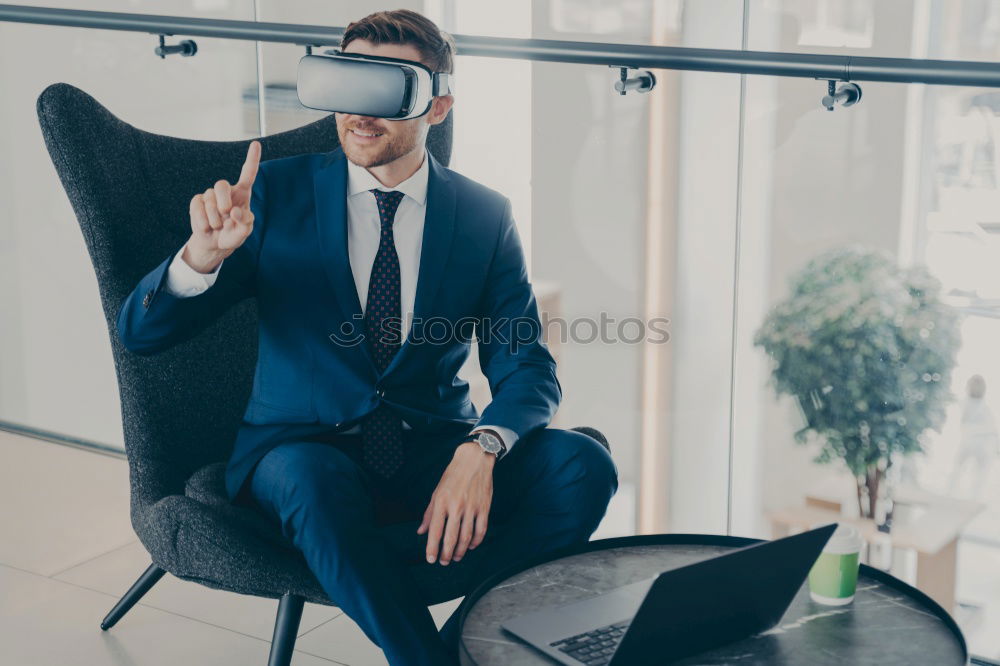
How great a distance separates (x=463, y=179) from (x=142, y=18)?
950 millimetres

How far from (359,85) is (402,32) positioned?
0.89ft

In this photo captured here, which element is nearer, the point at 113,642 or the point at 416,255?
the point at 416,255

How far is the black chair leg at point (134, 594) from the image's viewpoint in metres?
2.14

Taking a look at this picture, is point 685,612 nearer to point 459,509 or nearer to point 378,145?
point 459,509

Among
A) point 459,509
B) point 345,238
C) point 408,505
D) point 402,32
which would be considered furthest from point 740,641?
point 402,32

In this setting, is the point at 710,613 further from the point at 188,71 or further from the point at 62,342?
the point at 62,342

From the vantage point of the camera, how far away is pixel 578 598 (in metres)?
1.38

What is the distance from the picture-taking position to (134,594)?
2193mm

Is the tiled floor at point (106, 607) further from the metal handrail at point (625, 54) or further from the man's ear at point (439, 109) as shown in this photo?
the metal handrail at point (625, 54)

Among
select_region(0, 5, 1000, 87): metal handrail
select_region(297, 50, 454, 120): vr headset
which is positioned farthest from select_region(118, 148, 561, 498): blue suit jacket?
select_region(0, 5, 1000, 87): metal handrail

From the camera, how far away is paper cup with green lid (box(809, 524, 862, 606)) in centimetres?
136

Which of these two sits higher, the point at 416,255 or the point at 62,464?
the point at 416,255

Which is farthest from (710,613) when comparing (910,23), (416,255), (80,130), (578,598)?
(910,23)

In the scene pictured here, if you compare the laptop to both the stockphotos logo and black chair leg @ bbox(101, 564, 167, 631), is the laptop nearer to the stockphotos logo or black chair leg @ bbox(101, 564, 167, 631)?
the stockphotos logo
